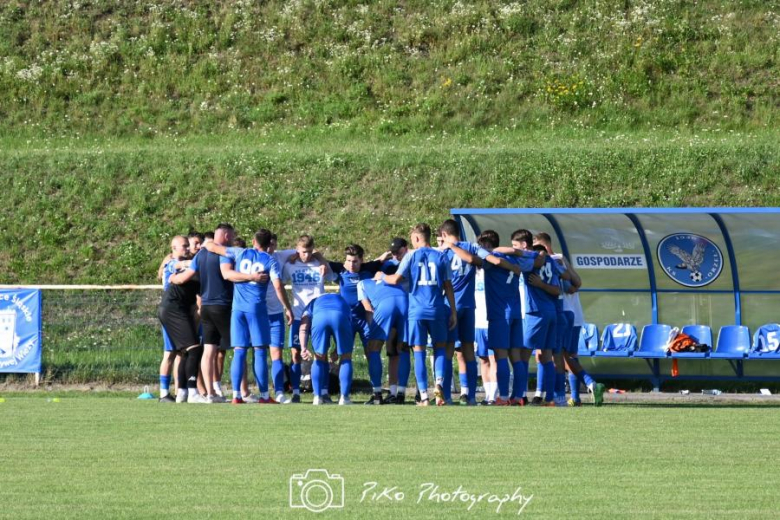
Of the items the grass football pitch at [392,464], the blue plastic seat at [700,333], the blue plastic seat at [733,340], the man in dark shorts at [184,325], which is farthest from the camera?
the blue plastic seat at [700,333]

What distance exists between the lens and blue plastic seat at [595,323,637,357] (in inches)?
742

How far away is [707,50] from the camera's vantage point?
3512cm

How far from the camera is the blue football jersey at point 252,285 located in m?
14.1

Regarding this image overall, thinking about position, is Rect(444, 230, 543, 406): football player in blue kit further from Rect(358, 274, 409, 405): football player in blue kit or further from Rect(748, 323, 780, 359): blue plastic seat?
Rect(748, 323, 780, 359): blue plastic seat

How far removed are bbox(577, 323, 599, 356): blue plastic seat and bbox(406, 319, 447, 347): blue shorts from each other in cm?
502

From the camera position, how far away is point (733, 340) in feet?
61.3

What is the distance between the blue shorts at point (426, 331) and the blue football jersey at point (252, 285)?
5.81ft

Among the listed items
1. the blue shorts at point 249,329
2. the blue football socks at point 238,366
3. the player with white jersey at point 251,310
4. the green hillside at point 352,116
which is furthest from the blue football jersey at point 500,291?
the green hillside at point 352,116

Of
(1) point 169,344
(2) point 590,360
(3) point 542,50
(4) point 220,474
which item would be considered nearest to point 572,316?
(2) point 590,360

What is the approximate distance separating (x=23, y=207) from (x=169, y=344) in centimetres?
1421

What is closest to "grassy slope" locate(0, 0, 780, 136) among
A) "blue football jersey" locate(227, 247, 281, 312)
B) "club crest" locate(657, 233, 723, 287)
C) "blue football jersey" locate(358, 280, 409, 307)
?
"club crest" locate(657, 233, 723, 287)

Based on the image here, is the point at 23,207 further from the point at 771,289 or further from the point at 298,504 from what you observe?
the point at 298,504

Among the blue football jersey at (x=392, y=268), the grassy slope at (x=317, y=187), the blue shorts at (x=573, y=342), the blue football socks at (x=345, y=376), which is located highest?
the grassy slope at (x=317, y=187)

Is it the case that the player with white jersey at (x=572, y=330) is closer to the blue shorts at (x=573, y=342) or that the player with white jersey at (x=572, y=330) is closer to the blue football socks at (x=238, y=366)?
the blue shorts at (x=573, y=342)
